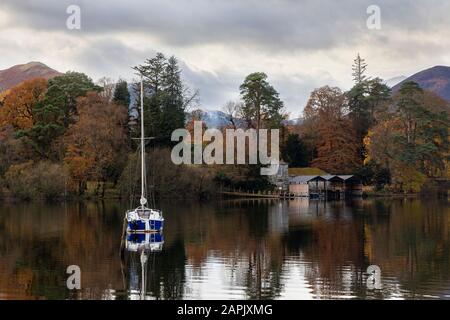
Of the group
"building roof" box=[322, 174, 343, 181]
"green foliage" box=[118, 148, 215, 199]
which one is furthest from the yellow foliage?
"green foliage" box=[118, 148, 215, 199]

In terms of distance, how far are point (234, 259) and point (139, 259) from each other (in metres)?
4.14

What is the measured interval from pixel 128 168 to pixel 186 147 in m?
10.9

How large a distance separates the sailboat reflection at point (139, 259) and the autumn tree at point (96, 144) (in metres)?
39.5

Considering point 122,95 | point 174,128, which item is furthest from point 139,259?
point 122,95

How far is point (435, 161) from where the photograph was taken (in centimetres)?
9119

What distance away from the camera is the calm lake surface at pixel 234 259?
21578mm

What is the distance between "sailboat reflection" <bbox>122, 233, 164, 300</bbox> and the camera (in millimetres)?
21672

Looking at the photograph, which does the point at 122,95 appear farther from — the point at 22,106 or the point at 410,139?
the point at 410,139

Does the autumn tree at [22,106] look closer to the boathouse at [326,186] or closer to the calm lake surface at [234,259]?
the calm lake surface at [234,259]

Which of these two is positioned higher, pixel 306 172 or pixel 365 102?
pixel 365 102

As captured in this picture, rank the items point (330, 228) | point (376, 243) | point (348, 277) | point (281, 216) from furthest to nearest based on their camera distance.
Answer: point (281, 216)
point (330, 228)
point (376, 243)
point (348, 277)

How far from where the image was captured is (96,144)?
75.4m
